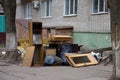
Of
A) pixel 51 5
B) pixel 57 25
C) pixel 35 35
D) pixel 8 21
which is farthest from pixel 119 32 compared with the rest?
pixel 51 5

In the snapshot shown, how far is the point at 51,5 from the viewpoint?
85.7 feet

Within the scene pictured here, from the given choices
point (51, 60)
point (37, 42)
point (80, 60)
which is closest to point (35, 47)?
point (37, 42)

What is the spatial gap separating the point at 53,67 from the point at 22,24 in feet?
40.3

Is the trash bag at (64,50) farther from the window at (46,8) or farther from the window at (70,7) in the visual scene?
the window at (46,8)

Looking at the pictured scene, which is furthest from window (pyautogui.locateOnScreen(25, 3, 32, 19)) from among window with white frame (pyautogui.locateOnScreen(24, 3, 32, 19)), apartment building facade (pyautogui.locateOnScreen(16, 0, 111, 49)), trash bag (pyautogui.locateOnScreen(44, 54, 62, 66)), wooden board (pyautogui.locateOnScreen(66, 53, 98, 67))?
wooden board (pyautogui.locateOnScreen(66, 53, 98, 67))

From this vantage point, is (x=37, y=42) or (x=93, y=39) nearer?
(x=37, y=42)

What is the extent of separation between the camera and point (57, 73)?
42.6 feet

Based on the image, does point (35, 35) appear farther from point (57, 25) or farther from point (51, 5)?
point (51, 5)

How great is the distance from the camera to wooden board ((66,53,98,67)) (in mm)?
15163

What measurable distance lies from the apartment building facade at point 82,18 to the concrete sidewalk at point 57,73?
4.75 meters

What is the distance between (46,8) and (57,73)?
570 inches

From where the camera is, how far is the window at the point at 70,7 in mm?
22856

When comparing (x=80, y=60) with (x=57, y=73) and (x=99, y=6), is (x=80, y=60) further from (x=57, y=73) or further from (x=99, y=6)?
(x=99, y=6)

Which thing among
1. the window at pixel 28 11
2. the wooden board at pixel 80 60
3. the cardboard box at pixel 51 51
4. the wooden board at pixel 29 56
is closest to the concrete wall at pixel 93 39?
the wooden board at pixel 80 60
